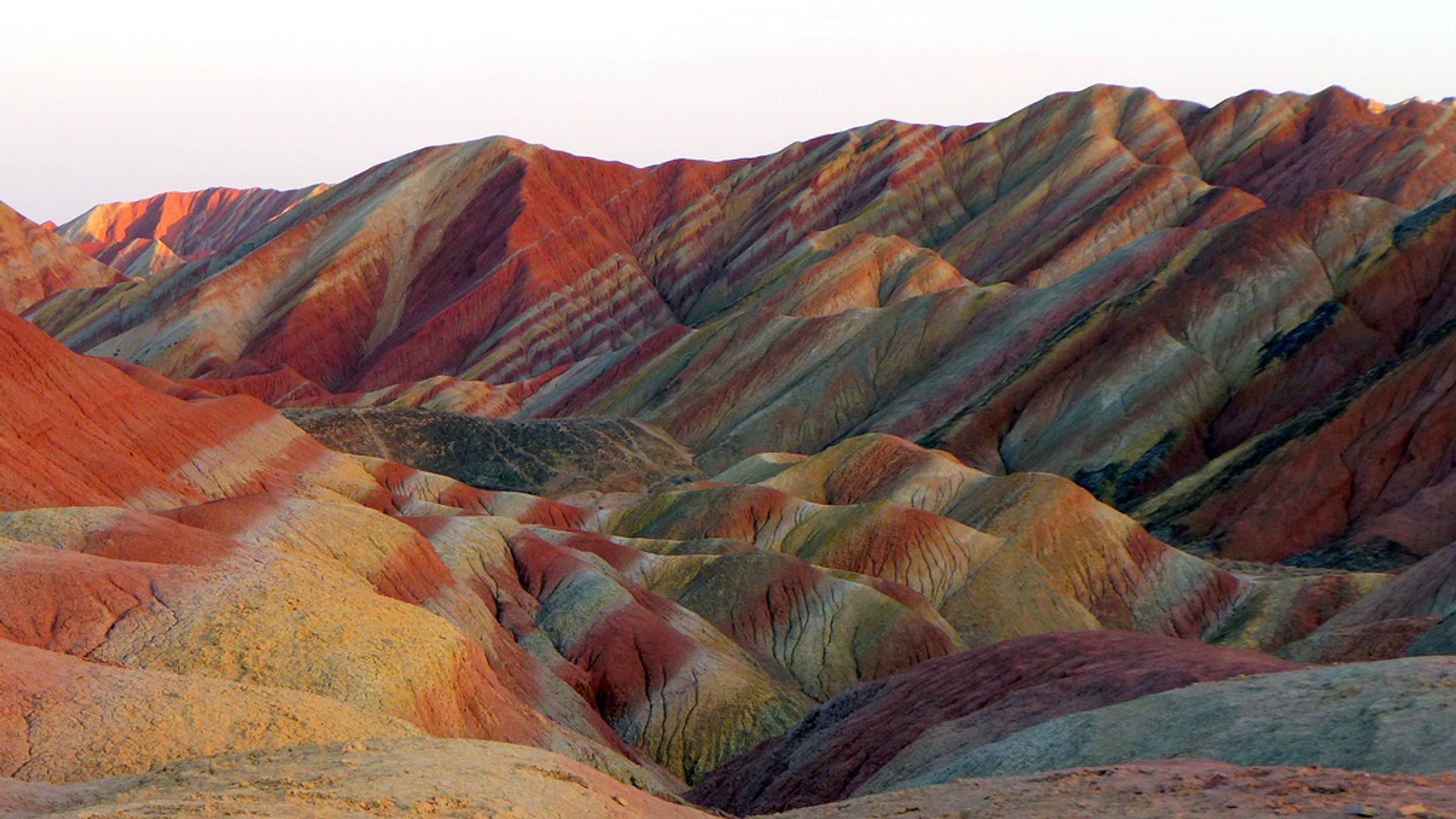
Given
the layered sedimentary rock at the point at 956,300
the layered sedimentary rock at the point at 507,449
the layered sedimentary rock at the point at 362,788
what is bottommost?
the layered sedimentary rock at the point at 507,449

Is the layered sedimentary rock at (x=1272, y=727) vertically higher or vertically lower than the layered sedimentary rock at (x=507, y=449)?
higher

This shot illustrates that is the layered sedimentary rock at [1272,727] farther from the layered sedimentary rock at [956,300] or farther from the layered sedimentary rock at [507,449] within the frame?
the layered sedimentary rock at [507,449]

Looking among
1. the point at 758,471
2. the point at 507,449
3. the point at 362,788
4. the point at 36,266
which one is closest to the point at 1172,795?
the point at 362,788

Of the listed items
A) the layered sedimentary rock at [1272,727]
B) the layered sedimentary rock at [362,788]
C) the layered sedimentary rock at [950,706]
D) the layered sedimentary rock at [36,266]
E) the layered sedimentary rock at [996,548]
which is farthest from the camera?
the layered sedimentary rock at [36,266]

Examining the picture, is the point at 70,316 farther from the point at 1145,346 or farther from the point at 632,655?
the point at 632,655

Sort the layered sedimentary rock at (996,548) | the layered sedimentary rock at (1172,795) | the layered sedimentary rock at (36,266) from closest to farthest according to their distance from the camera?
the layered sedimentary rock at (1172,795) < the layered sedimentary rock at (996,548) < the layered sedimentary rock at (36,266)

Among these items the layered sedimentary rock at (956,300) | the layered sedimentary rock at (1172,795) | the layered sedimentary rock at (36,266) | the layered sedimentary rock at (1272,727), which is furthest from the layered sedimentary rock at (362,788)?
the layered sedimentary rock at (36,266)
